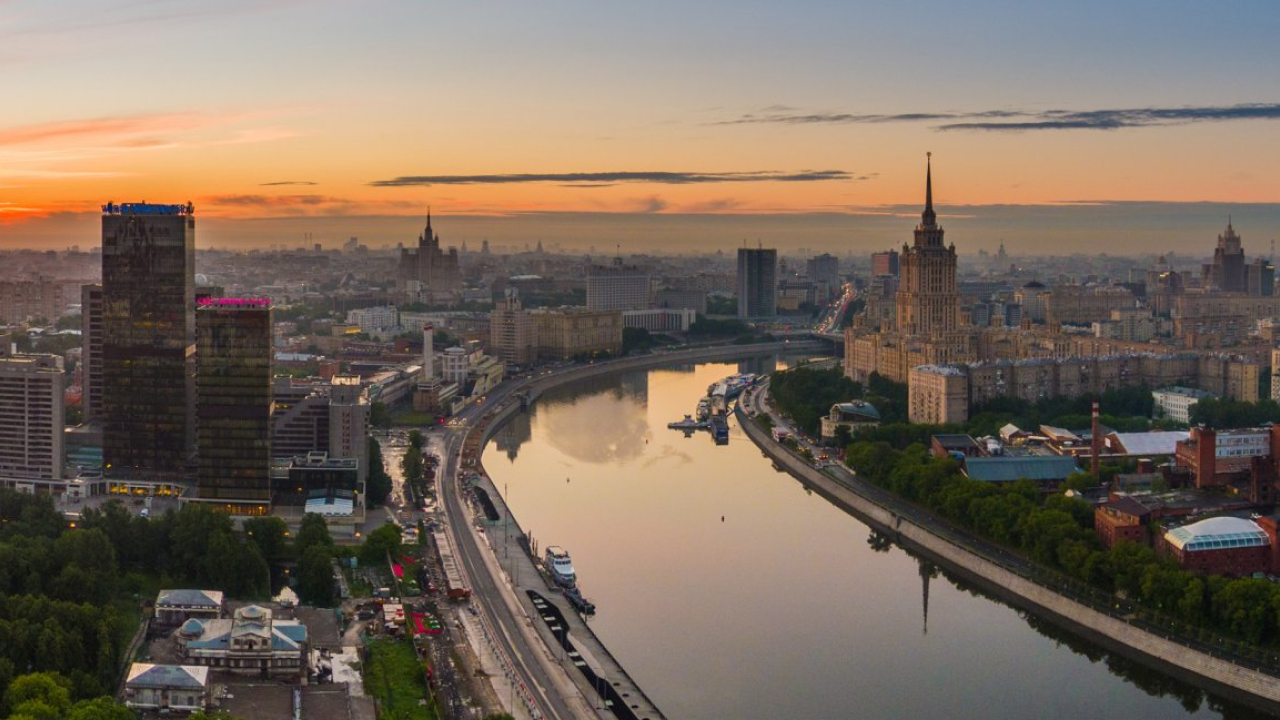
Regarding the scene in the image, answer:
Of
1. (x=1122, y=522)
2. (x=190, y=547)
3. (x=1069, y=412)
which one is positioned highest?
(x=1069, y=412)

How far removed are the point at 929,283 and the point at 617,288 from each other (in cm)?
2380

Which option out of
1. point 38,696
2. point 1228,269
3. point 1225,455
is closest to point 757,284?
point 1228,269

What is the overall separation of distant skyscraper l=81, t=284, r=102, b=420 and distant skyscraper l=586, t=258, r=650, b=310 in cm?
3374

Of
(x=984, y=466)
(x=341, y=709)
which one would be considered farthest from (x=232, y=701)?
(x=984, y=466)

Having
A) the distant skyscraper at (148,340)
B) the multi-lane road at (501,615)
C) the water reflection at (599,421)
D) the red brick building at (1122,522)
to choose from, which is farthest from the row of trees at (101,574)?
the water reflection at (599,421)

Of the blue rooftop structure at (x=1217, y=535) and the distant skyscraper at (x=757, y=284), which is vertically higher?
the distant skyscraper at (x=757, y=284)

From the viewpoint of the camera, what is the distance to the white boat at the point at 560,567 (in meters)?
16.5

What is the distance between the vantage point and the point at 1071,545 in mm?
16500

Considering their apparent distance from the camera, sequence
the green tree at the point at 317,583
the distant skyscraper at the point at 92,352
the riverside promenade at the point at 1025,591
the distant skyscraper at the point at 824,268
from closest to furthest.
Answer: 1. the riverside promenade at the point at 1025,591
2. the green tree at the point at 317,583
3. the distant skyscraper at the point at 92,352
4. the distant skyscraper at the point at 824,268

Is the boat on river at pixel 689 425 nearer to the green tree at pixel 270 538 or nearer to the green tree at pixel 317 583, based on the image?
the green tree at pixel 270 538

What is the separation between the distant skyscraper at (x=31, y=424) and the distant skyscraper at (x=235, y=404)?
2412 mm

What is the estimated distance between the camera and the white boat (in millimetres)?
16531

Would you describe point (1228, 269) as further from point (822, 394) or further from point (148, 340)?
point (148, 340)

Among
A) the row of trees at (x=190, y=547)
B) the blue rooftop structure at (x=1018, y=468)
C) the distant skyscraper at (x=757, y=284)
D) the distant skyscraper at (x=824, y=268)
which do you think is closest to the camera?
the row of trees at (x=190, y=547)
